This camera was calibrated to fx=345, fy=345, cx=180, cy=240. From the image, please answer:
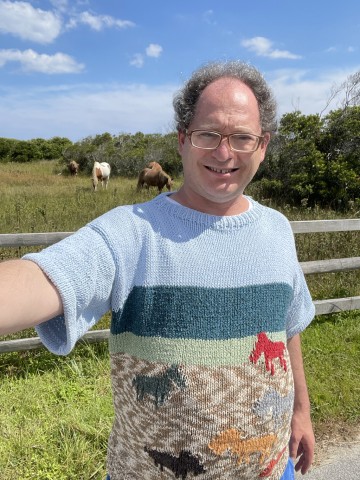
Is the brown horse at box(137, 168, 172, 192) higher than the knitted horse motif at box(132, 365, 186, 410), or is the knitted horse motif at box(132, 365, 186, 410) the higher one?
the knitted horse motif at box(132, 365, 186, 410)

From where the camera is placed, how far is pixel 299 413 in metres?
1.48

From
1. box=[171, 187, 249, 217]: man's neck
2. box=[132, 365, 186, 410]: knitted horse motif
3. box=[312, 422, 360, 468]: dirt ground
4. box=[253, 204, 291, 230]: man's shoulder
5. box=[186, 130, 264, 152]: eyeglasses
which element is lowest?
box=[312, 422, 360, 468]: dirt ground

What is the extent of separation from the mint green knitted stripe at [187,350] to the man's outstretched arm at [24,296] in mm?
286

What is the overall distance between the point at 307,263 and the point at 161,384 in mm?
3176

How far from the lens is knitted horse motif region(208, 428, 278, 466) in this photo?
105 cm

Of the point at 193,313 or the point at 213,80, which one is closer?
the point at 193,313

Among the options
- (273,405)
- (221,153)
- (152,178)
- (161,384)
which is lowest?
(152,178)

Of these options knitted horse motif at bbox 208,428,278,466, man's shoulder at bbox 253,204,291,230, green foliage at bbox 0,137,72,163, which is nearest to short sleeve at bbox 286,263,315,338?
man's shoulder at bbox 253,204,291,230

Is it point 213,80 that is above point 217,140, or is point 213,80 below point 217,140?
above

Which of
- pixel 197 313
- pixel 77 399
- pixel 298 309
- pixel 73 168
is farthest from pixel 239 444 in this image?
pixel 73 168

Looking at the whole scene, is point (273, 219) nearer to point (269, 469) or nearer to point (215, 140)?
point (215, 140)

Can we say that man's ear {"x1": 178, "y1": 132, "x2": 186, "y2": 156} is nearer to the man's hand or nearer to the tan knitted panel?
the tan knitted panel

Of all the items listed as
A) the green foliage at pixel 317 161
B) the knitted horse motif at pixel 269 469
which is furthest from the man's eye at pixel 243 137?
the green foliage at pixel 317 161

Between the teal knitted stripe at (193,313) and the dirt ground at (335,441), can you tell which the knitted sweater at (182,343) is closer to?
the teal knitted stripe at (193,313)
